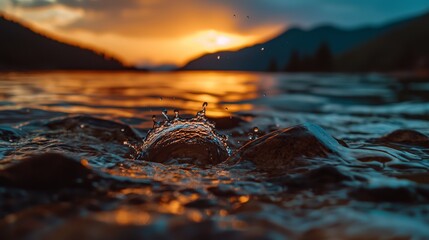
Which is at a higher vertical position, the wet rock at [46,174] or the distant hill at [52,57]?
the distant hill at [52,57]

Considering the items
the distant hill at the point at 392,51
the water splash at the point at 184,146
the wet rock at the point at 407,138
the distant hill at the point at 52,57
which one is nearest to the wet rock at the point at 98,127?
the water splash at the point at 184,146

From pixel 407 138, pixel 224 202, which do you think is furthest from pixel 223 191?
pixel 407 138

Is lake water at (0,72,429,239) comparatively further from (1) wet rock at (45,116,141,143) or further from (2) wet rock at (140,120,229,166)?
(1) wet rock at (45,116,141,143)

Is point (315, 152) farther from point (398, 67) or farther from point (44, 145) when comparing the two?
point (398, 67)

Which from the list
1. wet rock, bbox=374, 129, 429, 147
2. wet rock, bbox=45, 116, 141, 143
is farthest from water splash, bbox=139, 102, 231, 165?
wet rock, bbox=374, 129, 429, 147

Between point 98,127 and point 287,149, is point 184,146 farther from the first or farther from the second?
point 98,127

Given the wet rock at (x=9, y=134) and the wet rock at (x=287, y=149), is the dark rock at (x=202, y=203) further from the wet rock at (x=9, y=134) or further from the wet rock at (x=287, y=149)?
the wet rock at (x=9, y=134)

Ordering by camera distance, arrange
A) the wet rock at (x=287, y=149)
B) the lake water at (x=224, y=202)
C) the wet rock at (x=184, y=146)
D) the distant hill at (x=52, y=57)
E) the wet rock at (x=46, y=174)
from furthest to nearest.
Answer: the distant hill at (x=52, y=57), the wet rock at (x=184, y=146), the wet rock at (x=287, y=149), the wet rock at (x=46, y=174), the lake water at (x=224, y=202)


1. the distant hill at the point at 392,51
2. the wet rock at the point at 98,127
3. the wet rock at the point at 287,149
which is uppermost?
the distant hill at the point at 392,51
